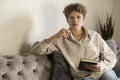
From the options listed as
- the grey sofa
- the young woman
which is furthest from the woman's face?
the grey sofa

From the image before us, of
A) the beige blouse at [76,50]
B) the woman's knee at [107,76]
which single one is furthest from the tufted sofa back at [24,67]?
the woman's knee at [107,76]

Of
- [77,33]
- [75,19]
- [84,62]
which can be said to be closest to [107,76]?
[84,62]

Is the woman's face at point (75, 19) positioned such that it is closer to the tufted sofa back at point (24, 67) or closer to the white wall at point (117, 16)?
the tufted sofa back at point (24, 67)

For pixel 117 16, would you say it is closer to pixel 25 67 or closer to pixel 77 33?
pixel 77 33

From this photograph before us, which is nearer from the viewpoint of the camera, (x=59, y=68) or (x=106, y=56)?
(x=59, y=68)

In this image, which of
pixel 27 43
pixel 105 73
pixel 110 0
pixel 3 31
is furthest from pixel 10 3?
pixel 110 0

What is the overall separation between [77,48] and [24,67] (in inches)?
22.0

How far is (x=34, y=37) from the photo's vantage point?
8.90ft

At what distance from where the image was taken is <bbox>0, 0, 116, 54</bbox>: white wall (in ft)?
8.04

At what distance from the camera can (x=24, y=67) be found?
2297mm

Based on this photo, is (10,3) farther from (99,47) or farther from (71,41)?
(99,47)

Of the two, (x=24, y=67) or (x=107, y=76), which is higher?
(x=24, y=67)

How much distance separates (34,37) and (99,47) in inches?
26.7

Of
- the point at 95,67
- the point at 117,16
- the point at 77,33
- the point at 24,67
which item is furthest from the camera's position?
the point at 117,16
